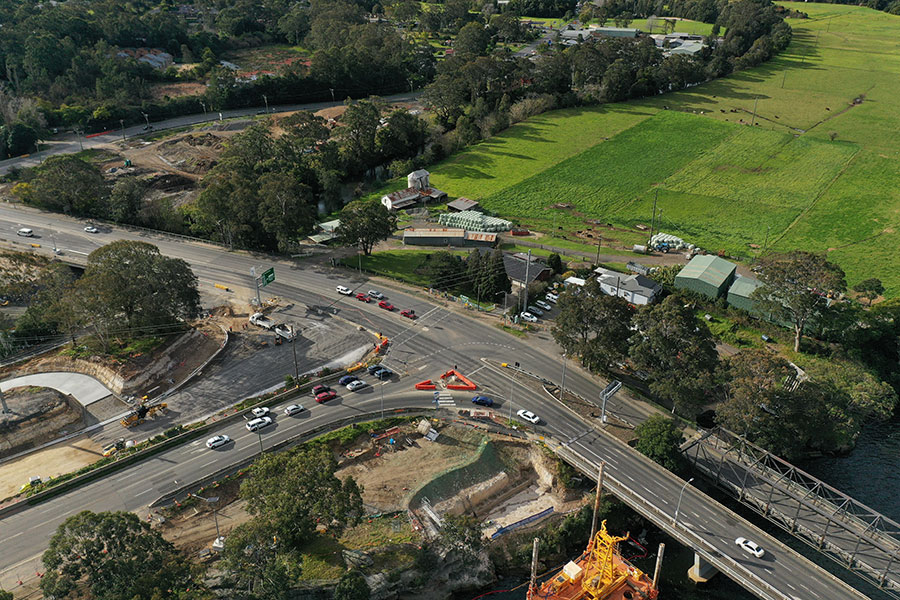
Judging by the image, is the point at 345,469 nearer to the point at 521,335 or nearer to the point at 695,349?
the point at 521,335

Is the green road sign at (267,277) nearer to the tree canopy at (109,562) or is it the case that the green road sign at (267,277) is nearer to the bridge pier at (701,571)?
the tree canopy at (109,562)

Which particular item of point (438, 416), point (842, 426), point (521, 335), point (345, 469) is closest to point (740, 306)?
point (842, 426)

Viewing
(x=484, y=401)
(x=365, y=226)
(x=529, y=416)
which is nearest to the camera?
(x=529, y=416)

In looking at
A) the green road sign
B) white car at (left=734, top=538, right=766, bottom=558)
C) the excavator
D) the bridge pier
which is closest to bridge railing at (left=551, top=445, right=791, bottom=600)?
white car at (left=734, top=538, right=766, bottom=558)

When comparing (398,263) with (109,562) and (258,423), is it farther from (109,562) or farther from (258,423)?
(109,562)

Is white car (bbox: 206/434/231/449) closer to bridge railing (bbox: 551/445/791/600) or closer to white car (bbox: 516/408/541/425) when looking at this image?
white car (bbox: 516/408/541/425)

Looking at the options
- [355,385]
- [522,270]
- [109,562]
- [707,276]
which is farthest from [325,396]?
[707,276]

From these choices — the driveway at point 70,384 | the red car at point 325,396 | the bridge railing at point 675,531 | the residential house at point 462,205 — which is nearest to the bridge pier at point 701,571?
the bridge railing at point 675,531
